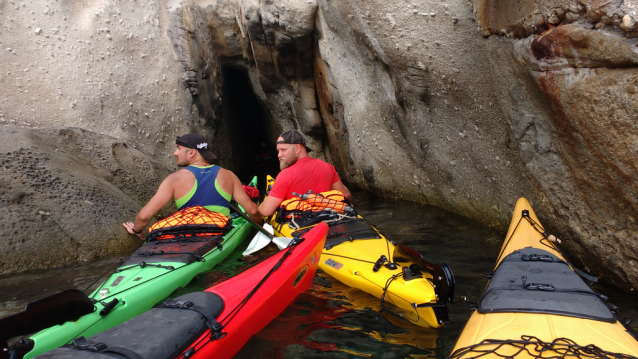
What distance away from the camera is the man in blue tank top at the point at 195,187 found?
4527mm

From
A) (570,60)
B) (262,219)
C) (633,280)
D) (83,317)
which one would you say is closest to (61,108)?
(262,219)

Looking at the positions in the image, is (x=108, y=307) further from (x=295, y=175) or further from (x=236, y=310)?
(x=295, y=175)

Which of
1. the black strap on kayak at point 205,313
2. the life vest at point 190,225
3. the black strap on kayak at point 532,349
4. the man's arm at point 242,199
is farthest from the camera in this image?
the man's arm at point 242,199

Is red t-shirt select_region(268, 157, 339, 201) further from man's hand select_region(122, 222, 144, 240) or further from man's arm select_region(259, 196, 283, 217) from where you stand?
man's hand select_region(122, 222, 144, 240)

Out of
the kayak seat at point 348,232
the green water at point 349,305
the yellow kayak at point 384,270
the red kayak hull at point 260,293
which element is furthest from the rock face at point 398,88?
the red kayak hull at point 260,293

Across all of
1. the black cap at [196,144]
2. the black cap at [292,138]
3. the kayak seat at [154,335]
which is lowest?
the kayak seat at [154,335]

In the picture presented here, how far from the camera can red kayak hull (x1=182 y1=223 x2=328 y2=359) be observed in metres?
2.53

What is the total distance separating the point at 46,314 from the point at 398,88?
17.8 feet

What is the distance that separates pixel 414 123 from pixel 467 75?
5.21ft

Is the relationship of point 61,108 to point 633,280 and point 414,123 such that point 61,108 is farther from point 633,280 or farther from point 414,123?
point 633,280

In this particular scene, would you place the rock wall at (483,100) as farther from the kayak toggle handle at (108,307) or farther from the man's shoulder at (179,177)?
the kayak toggle handle at (108,307)

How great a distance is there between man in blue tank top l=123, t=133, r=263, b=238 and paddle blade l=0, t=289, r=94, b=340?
192 cm

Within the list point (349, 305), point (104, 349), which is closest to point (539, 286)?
point (349, 305)

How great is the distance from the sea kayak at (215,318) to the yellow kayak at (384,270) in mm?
347
